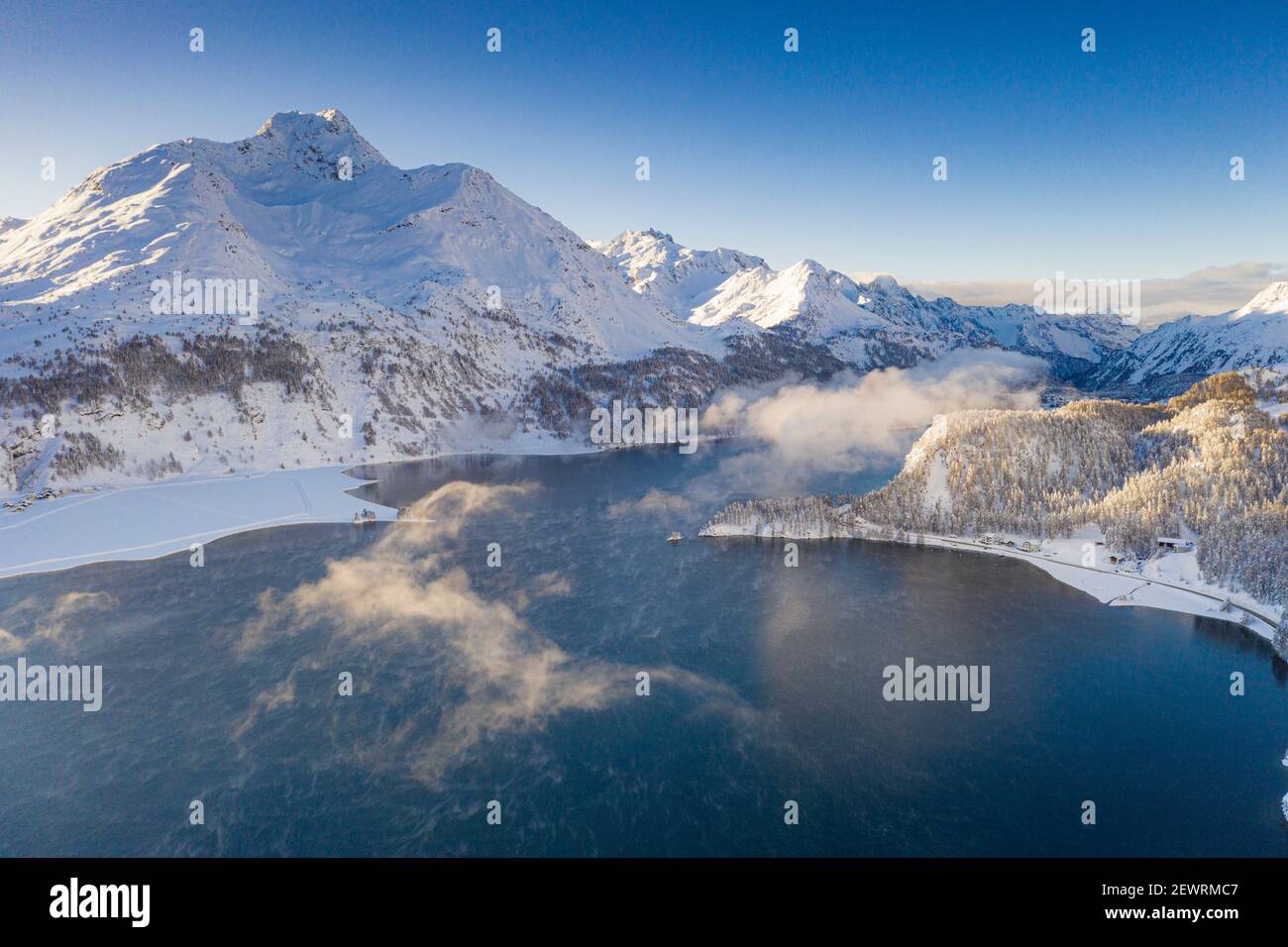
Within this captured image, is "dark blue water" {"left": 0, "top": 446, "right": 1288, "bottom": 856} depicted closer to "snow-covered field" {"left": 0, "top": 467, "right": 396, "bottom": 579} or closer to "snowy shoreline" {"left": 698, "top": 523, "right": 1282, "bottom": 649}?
"snowy shoreline" {"left": 698, "top": 523, "right": 1282, "bottom": 649}

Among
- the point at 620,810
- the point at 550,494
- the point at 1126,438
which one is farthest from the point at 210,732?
the point at 1126,438

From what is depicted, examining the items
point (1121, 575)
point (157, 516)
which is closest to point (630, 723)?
point (1121, 575)

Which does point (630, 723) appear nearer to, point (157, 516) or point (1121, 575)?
point (1121, 575)

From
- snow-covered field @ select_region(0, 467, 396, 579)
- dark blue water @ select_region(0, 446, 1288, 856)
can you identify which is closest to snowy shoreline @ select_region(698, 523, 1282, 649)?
dark blue water @ select_region(0, 446, 1288, 856)

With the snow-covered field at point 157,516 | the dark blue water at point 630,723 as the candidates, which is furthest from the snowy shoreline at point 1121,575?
the snow-covered field at point 157,516

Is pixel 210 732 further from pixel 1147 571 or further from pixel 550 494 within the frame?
pixel 1147 571
